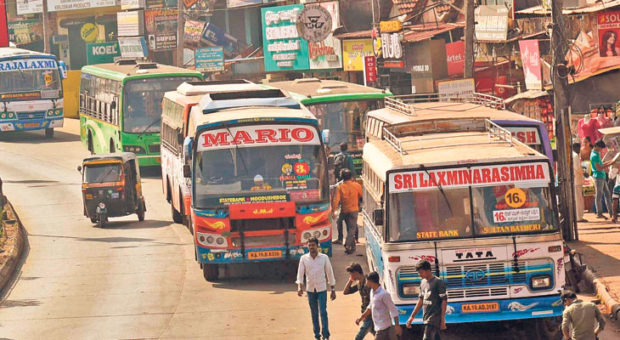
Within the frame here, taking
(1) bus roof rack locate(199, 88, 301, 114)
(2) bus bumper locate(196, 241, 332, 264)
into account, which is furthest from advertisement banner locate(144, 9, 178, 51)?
(2) bus bumper locate(196, 241, 332, 264)

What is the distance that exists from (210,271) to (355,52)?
3110cm

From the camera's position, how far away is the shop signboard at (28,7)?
3409 inches

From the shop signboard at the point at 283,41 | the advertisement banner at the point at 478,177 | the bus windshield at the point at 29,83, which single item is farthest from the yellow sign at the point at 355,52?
the advertisement banner at the point at 478,177

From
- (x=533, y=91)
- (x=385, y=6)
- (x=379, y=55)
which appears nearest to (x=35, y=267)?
(x=533, y=91)

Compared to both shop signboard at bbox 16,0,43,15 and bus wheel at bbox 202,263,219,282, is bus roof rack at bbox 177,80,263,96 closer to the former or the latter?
bus wheel at bbox 202,263,219,282

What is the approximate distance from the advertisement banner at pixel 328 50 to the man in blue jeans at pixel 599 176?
91.5 feet

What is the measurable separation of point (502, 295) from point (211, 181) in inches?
304

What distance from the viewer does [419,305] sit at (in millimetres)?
13977

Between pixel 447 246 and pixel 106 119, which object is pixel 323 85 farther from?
pixel 447 246

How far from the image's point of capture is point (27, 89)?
1863 inches

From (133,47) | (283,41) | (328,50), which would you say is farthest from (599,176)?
(133,47)

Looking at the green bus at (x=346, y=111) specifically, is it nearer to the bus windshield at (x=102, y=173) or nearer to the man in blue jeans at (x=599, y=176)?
the bus windshield at (x=102, y=173)

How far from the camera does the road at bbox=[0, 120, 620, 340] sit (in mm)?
17906

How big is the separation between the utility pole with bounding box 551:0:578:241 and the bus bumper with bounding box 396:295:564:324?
7862 mm
